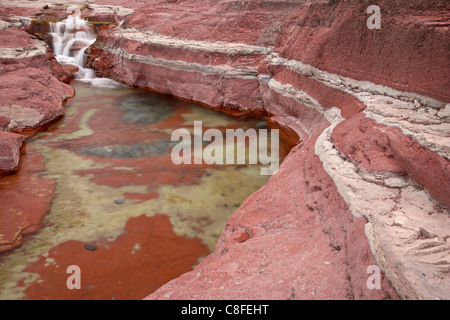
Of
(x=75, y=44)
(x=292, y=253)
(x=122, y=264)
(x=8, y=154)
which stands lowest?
(x=122, y=264)

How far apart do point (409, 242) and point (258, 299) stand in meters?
0.94

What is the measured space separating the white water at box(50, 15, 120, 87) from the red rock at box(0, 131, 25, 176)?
505cm

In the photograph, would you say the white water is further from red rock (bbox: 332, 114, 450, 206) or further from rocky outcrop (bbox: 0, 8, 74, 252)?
red rock (bbox: 332, 114, 450, 206)

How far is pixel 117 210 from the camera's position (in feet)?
13.5

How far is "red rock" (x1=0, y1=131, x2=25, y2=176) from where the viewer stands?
4867 millimetres

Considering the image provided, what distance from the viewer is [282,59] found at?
6.93 meters

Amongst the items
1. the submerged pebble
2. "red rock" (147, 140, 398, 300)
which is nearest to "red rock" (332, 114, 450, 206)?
"red rock" (147, 140, 398, 300)

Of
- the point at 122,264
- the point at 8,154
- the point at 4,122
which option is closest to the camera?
the point at 122,264

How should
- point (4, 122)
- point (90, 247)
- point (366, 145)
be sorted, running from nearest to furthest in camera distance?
1. point (366, 145)
2. point (90, 247)
3. point (4, 122)

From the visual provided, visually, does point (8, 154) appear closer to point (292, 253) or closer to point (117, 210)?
point (117, 210)

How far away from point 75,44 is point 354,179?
11.9 metres

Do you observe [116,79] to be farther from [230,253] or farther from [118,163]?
[230,253]

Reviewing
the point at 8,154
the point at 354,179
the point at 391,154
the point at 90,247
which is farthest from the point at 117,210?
the point at 391,154

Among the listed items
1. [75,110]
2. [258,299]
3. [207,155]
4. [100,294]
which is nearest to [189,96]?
[75,110]
